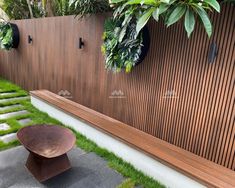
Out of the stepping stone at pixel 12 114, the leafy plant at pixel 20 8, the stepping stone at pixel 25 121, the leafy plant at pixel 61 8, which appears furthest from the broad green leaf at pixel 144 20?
the leafy plant at pixel 20 8

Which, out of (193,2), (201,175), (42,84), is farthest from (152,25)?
(42,84)

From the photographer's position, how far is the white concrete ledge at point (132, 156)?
6.97ft

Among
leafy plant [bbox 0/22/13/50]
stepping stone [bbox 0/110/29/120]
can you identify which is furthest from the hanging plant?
leafy plant [bbox 0/22/13/50]

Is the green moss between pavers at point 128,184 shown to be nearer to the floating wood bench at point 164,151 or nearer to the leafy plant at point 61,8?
the floating wood bench at point 164,151

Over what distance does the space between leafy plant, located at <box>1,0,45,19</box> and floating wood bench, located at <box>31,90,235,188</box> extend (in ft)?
13.3

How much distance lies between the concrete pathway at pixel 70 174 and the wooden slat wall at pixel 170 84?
80cm

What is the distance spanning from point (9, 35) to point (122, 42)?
4086 mm

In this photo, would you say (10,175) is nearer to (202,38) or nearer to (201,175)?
(201,175)

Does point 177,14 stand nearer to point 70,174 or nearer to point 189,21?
point 189,21

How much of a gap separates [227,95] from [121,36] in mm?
1340

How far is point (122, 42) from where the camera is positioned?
261cm

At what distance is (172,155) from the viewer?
228cm

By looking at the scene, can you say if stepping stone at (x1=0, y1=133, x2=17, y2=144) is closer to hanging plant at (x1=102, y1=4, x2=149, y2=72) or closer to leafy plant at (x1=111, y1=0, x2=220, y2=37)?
hanging plant at (x1=102, y1=4, x2=149, y2=72)

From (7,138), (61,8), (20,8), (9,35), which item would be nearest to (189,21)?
(7,138)
